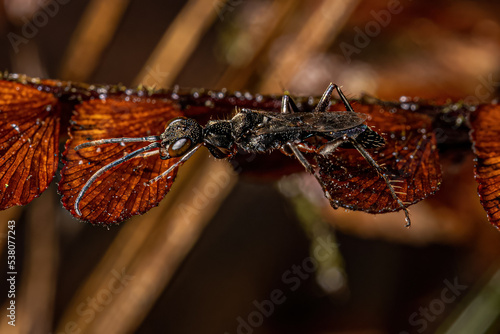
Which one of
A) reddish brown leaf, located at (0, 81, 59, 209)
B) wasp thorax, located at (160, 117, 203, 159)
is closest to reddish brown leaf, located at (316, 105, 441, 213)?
wasp thorax, located at (160, 117, 203, 159)

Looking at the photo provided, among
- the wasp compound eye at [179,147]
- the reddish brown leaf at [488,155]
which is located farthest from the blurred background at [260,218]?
the wasp compound eye at [179,147]

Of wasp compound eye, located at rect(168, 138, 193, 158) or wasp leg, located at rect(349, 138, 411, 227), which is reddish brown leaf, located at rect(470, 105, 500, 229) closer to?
wasp leg, located at rect(349, 138, 411, 227)

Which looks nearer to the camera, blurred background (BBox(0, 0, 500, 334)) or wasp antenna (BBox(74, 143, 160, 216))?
wasp antenna (BBox(74, 143, 160, 216))

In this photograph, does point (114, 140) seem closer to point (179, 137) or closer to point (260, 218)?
point (179, 137)

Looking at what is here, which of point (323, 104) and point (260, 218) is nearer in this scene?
point (323, 104)

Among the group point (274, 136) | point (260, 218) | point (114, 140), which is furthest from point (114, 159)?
point (260, 218)

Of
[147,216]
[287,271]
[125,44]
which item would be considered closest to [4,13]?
[125,44]
